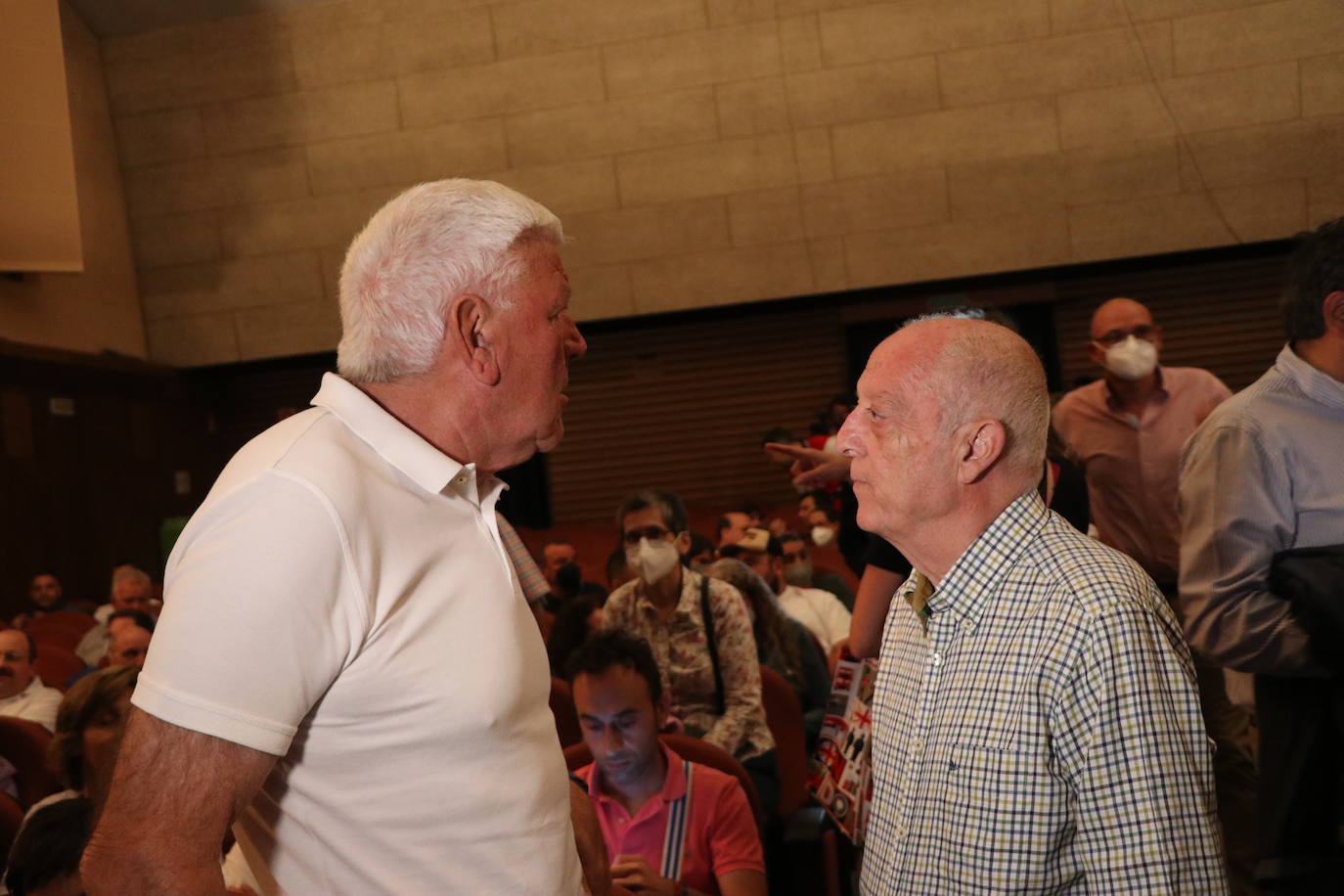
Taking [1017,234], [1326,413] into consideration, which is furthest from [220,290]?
[1326,413]

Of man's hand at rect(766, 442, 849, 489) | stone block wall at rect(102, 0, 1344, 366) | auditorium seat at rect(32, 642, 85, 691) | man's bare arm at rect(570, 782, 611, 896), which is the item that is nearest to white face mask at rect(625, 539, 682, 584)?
man's hand at rect(766, 442, 849, 489)

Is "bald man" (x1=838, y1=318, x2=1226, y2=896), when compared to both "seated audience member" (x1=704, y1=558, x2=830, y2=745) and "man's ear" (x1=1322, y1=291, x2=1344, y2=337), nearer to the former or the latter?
"man's ear" (x1=1322, y1=291, x2=1344, y2=337)

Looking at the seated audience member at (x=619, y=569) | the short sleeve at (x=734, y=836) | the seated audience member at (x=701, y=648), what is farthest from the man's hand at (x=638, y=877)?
the seated audience member at (x=619, y=569)

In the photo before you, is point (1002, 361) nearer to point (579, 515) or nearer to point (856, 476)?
point (856, 476)

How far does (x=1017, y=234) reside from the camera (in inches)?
418

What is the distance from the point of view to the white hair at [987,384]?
156 cm

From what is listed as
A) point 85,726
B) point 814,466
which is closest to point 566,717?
point 85,726

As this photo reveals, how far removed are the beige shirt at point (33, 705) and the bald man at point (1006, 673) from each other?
4.21 meters

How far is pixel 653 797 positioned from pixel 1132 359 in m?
2.87

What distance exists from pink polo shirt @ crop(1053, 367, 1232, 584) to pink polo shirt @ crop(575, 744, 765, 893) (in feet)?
7.40

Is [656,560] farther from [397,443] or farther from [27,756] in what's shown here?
[397,443]

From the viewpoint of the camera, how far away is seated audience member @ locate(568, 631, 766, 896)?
8.91 feet

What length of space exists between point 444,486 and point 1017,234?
32.7ft

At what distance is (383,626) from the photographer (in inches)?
49.6
